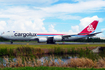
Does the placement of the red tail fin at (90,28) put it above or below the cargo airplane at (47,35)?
above

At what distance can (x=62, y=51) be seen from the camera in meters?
24.7

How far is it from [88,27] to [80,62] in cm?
3351

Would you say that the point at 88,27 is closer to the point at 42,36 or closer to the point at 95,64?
the point at 42,36

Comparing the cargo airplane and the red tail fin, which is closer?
the cargo airplane

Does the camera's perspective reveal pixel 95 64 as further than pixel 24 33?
No

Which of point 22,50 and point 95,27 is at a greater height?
point 95,27

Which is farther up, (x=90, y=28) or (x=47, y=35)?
(x=90, y=28)

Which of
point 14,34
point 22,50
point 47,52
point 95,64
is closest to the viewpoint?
point 95,64

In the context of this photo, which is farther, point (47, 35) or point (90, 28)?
point (90, 28)

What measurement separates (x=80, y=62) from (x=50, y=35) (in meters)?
29.1

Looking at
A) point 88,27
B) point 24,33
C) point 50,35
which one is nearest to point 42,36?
point 50,35

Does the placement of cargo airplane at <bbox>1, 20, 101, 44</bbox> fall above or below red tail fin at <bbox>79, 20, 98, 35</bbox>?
below

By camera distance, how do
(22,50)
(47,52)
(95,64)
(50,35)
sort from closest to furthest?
(95,64) < (22,50) < (47,52) < (50,35)

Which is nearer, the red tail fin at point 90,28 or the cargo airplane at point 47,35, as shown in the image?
the cargo airplane at point 47,35
